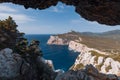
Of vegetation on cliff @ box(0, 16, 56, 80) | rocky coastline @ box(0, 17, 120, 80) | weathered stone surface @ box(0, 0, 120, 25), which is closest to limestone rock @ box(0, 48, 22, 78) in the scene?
rocky coastline @ box(0, 17, 120, 80)

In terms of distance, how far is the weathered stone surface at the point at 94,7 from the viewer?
2230 cm

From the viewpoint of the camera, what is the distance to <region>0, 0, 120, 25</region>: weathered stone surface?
2230 cm

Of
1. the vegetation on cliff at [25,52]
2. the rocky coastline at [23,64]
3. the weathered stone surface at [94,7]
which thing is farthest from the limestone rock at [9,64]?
the weathered stone surface at [94,7]

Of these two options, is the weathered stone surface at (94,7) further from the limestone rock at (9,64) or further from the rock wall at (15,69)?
the limestone rock at (9,64)

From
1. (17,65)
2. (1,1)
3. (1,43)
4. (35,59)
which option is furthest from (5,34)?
(1,1)

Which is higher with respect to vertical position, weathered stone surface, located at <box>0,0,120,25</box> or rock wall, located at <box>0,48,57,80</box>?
weathered stone surface, located at <box>0,0,120,25</box>

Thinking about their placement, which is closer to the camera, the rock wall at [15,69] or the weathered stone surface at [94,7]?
the weathered stone surface at [94,7]

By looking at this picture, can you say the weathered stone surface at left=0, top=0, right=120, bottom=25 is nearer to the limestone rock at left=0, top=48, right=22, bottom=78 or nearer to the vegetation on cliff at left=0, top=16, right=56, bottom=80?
the limestone rock at left=0, top=48, right=22, bottom=78

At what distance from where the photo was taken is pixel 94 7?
75.9 feet

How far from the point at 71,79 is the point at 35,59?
37617mm

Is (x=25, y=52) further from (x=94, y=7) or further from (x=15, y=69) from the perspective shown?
(x=94, y=7)

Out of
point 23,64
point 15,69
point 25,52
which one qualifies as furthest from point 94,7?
point 25,52

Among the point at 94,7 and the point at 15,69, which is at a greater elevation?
the point at 94,7

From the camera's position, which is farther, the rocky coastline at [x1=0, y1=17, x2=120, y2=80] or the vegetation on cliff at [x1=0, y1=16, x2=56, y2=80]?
the vegetation on cliff at [x1=0, y1=16, x2=56, y2=80]
